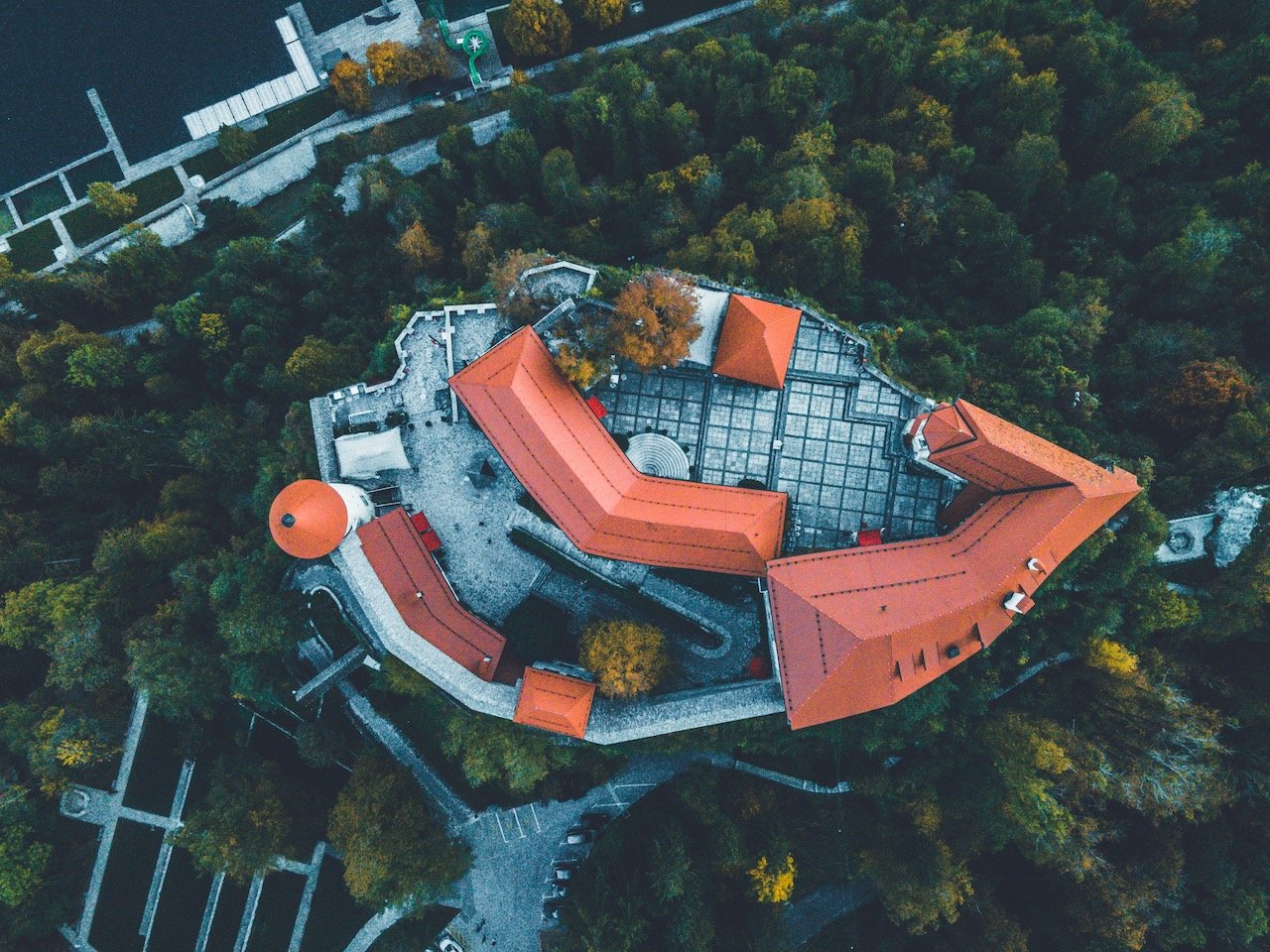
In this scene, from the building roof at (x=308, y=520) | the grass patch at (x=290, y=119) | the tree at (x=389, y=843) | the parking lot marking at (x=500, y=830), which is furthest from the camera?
the grass patch at (x=290, y=119)

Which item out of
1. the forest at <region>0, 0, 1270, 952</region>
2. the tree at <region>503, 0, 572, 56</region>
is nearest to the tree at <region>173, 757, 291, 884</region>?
the forest at <region>0, 0, 1270, 952</region>

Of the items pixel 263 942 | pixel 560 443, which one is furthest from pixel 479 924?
pixel 560 443

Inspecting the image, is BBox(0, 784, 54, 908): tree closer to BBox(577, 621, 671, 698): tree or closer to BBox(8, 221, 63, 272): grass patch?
BBox(577, 621, 671, 698): tree

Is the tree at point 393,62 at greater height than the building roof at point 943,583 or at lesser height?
greater

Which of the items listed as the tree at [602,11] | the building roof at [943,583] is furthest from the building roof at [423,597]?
the tree at [602,11]

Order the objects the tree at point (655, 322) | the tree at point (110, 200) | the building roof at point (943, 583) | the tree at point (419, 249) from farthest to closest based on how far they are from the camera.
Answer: the tree at point (110, 200) → the tree at point (419, 249) → the tree at point (655, 322) → the building roof at point (943, 583)

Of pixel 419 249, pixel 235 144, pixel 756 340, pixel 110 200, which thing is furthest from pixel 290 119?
pixel 756 340

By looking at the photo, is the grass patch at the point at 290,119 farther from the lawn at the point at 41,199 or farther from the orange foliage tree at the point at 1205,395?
the orange foliage tree at the point at 1205,395
